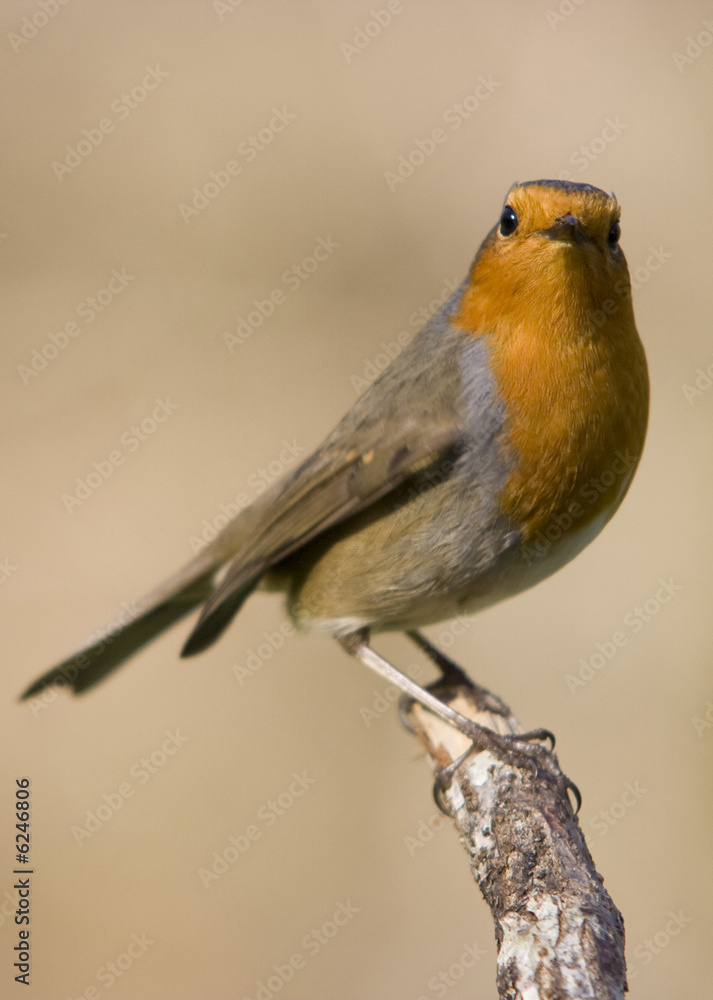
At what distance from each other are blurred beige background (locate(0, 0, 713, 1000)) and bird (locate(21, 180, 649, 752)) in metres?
1.36

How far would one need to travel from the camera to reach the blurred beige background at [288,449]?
552 cm

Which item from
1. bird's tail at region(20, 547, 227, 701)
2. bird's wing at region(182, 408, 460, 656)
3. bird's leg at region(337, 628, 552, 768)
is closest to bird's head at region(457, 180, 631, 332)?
bird's wing at region(182, 408, 460, 656)

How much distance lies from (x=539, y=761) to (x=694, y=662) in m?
2.73

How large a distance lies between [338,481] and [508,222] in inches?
44.9

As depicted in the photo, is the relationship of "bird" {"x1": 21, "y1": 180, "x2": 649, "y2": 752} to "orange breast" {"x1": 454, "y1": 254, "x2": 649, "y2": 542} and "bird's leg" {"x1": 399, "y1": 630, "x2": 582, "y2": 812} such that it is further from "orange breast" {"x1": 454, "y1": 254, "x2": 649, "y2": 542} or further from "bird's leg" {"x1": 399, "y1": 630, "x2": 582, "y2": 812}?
"bird's leg" {"x1": 399, "y1": 630, "x2": 582, "y2": 812}

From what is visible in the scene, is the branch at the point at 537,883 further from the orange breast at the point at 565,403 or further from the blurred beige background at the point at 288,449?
the blurred beige background at the point at 288,449

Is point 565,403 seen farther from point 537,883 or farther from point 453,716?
point 537,883

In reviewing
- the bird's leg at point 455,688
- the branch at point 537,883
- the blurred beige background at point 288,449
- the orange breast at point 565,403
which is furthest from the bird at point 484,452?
A: the blurred beige background at point 288,449

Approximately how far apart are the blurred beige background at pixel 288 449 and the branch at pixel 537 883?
7.05ft

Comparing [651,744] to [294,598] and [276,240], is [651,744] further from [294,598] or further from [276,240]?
[276,240]

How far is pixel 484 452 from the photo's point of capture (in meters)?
3.47

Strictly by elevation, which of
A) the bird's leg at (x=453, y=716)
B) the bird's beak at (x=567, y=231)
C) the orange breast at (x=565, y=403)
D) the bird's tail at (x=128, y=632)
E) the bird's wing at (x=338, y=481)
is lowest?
the bird's tail at (x=128, y=632)

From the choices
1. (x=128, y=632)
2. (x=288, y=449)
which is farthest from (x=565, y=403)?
(x=288, y=449)

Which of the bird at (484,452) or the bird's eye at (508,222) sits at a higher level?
the bird's eye at (508,222)
